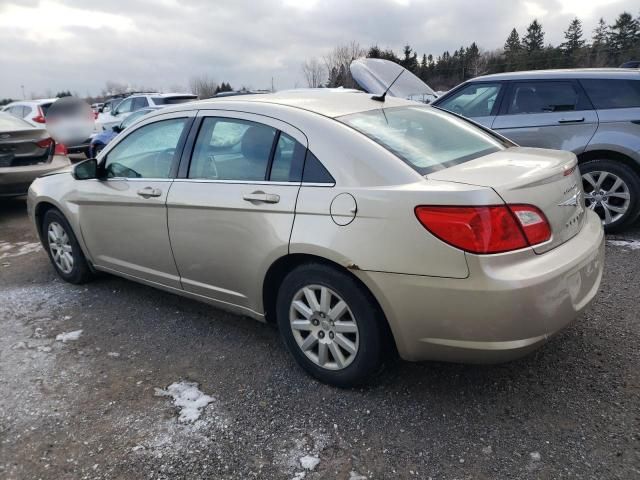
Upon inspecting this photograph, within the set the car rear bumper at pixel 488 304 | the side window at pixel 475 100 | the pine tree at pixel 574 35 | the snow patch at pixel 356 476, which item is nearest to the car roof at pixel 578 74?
the side window at pixel 475 100

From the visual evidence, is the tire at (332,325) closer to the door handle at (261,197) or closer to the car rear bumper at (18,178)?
the door handle at (261,197)

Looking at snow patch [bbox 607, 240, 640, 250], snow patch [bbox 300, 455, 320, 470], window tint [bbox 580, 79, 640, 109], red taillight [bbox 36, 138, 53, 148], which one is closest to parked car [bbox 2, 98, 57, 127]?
red taillight [bbox 36, 138, 53, 148]

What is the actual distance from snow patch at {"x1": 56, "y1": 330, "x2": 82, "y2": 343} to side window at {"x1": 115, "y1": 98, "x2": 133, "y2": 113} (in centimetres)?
1246

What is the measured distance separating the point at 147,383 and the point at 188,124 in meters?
1.68

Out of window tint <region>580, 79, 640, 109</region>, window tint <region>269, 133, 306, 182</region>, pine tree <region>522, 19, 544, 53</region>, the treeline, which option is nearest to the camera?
window tint <region>269, 133, 306, 182</region>

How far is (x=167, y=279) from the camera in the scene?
3.59m

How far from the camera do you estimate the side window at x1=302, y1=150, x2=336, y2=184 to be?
104 inches

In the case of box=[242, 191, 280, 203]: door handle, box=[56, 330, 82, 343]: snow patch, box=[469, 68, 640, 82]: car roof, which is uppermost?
box=[469, 68, 640, 82]: car roof

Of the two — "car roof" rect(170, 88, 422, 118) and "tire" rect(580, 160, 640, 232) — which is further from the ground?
"car roof" rect(170, 88, 422, 118)

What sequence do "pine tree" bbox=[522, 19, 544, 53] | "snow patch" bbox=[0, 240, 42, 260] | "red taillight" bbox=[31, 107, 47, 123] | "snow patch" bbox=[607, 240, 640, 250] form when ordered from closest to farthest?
"snow patch" bbox=[607, 240, 640, 250]
"snow patch" bbox=[0, 240, 42, 260]
"red taillight" bbox=[31, 107, 47, 123]
"pine tree" bbox=[522, 19, 544, 53]

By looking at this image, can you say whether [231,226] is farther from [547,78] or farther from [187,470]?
[547,78]

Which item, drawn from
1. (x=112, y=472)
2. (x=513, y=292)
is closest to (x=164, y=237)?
(x=112, y=472)

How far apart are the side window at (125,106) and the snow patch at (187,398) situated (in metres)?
13.5

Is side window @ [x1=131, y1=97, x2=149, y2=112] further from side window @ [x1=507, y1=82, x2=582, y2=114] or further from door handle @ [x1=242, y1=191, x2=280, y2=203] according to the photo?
door handle @ [x1=242, y1=191, x2=280, y2=203]
